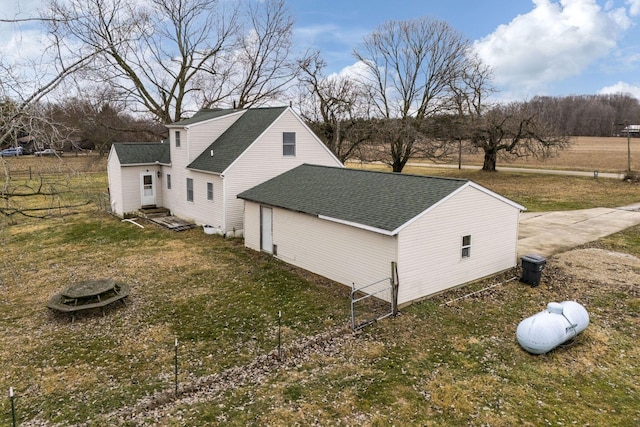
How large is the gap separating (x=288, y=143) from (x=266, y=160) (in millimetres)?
1515

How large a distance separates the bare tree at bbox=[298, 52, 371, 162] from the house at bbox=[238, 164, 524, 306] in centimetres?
1842

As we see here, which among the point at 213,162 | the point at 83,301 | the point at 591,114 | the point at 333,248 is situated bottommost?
the point at 83,301

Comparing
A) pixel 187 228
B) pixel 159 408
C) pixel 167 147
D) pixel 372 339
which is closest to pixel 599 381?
pixel 372 339

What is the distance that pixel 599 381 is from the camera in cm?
867

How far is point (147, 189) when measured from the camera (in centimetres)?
2542

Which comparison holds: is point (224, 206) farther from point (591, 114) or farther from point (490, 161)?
point (591, 114)

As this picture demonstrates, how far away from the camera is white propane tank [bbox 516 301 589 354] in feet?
30.9

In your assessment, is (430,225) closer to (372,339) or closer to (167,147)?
(372,339)

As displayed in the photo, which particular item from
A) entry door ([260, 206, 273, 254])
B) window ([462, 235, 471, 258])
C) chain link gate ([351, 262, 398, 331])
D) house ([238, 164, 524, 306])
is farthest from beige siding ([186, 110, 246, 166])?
window ([462, 235, 471, 258])

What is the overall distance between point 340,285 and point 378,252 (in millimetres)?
2102

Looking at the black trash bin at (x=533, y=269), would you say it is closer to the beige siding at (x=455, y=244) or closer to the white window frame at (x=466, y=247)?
the beige siding at (x=455, y=244)

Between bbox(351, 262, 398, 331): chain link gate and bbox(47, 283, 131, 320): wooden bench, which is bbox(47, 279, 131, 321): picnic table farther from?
bbox(351, 262, 398, 331): chain link gate

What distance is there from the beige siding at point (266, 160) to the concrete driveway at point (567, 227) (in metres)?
10.9

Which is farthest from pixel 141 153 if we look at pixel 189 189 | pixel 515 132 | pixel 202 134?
pixel 515 132
